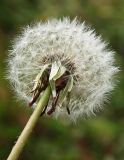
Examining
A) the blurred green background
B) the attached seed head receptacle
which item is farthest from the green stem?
the blurred green background

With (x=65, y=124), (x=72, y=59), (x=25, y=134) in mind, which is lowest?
(x=65, y=124)

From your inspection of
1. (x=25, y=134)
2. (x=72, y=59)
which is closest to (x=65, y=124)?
(x=72, y=59)

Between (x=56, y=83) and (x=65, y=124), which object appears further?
(x=65, y=124)

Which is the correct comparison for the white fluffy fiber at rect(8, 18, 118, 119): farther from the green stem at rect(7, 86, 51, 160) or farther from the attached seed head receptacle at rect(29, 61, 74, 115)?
the green stem at rect(7, 86, 51, 160)

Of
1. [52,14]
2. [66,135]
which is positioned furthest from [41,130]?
[52,14]

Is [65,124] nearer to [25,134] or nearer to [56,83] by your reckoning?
[56,83]

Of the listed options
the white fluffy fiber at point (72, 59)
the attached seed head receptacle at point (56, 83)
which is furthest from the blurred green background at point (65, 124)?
the attached seed head receptacle at point (56, 83)

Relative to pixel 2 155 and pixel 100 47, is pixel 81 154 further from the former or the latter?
pixel 100 47
